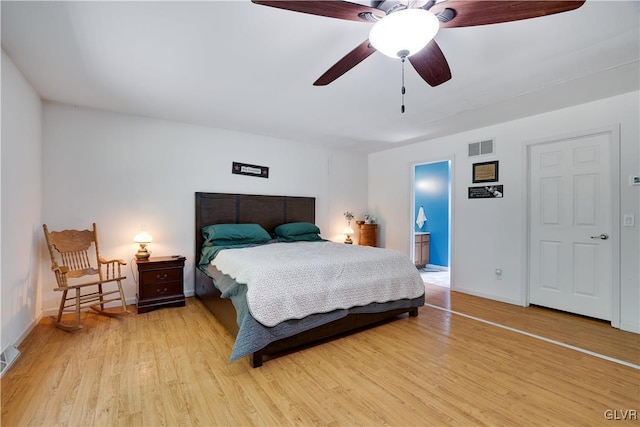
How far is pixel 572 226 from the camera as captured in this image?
324 centimetres

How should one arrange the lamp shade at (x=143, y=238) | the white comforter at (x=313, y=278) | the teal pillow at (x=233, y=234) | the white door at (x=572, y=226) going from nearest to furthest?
the white comforter at (x=313, y=278)
the white door at (x=572, y=226)
the lamp shade at (x=143, y=238)
the teal pillow at (x=233, y=234)

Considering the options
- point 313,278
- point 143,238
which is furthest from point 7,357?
point 313,278

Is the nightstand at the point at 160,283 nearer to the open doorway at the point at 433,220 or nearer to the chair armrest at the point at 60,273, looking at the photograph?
the chair armrest at the point at 60,273

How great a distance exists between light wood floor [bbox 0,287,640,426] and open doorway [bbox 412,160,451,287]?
305 centimetres

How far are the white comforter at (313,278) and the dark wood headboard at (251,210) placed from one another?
1.02 m

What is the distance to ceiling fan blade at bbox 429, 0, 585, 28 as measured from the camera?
129 centimetres

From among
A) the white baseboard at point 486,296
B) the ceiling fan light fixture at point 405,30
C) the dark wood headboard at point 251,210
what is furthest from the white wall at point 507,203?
the ceiling fan light fixture at point 405,30

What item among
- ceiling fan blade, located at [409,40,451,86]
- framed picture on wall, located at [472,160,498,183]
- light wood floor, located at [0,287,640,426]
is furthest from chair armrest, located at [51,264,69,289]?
framed picture on wall, located at [472,160,498,183]

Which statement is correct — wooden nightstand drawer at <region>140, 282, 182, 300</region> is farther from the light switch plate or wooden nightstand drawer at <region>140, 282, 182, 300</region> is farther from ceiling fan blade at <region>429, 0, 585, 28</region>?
the light switch plate

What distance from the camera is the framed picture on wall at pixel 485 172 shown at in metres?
3.85

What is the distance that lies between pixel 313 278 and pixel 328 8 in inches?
73.4

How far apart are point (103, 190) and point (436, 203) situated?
5.70 metres

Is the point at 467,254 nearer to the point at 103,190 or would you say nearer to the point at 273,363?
the point at 273,363

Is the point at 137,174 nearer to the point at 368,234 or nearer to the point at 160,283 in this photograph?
the point at 160,283
